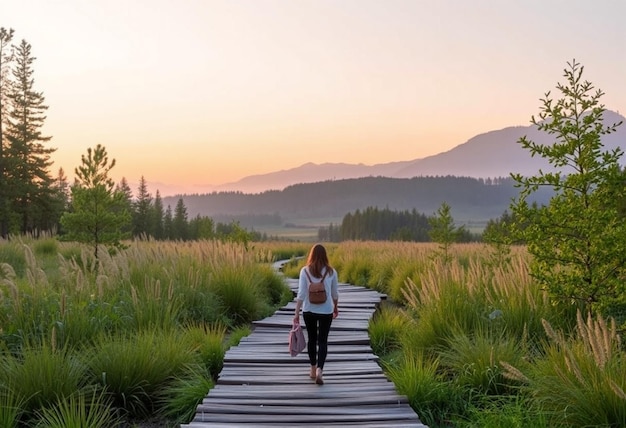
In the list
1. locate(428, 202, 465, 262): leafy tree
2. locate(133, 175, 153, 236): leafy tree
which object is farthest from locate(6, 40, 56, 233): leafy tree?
locate(428, 202, 465, 262): leafy tree

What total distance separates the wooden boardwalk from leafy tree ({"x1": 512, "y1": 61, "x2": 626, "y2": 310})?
2392mm

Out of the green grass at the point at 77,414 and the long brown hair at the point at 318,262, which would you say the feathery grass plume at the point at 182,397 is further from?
the long brown hair at the point at 318,262

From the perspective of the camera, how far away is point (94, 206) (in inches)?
615

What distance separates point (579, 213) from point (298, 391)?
12.1 feet

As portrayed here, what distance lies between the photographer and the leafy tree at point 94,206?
15.3 meters

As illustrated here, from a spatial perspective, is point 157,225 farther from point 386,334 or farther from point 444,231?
point 386,334

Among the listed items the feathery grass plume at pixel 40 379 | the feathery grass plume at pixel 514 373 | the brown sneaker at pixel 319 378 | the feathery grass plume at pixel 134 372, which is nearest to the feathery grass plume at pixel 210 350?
the feathery grass plume at pixel 134 372

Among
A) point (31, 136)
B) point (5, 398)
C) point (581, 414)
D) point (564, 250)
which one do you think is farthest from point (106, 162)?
point (31, 136)

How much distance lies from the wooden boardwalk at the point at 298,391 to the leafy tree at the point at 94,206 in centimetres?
791

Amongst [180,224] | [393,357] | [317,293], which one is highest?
[180,224]

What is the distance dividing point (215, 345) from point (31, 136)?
4984 centimetres

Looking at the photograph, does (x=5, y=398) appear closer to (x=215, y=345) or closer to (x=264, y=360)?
(x=215, y=345)

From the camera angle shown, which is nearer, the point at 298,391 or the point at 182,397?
the point at 182,397

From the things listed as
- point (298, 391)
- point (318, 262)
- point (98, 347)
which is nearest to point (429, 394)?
point (298, 391)
